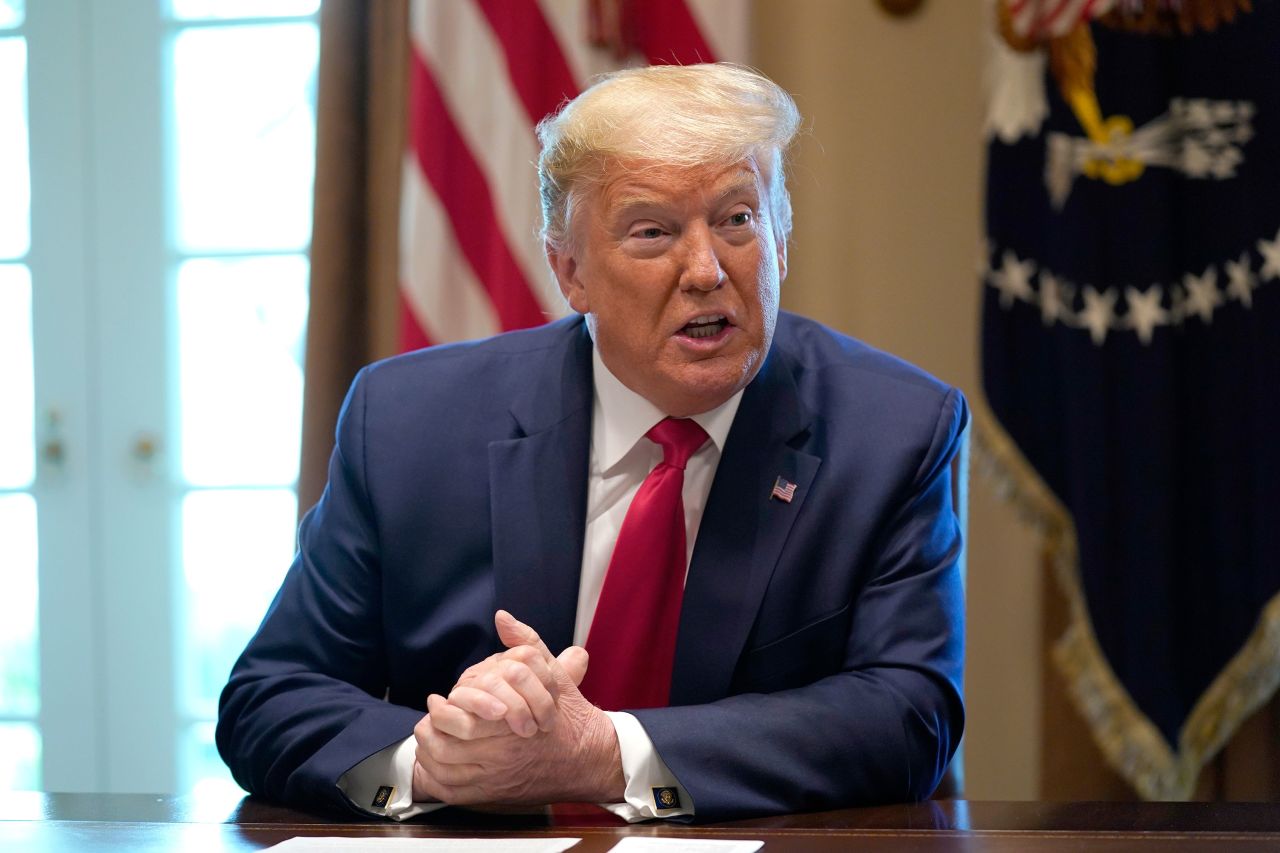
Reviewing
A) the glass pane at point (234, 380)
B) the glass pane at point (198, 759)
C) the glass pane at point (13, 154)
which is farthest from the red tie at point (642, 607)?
the glass pane at point (13, 154)

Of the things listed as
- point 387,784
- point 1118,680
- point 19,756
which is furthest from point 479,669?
point 19,756

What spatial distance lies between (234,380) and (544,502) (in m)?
2.18

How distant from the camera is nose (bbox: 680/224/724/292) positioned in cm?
174

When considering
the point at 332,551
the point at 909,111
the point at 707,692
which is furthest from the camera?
the point at 909,111

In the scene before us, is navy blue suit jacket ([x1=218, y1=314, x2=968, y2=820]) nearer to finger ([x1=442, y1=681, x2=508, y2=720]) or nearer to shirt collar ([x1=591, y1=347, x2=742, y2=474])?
shirt collar ([x1=591, y1=347, x2=742, y2=474])

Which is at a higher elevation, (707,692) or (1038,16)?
(1038,16)

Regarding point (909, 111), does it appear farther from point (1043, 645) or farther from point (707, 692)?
point (707, 692)

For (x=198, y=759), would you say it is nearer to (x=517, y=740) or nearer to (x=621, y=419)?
(x=621, y=419)

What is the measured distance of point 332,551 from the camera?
1.84 meters

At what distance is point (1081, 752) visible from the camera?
2949 millimetres

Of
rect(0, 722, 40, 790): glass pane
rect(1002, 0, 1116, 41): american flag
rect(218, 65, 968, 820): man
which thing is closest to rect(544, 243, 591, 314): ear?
rect(218, 65, 968, 820): man

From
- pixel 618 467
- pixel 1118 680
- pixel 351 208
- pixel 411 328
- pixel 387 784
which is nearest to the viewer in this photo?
pixel 387 784

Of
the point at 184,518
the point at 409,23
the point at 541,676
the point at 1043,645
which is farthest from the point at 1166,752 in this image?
the point at 184,518

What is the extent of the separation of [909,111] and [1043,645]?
50.3 inches
